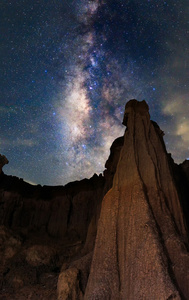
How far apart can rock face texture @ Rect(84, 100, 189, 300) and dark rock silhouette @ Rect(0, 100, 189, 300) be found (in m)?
0.03

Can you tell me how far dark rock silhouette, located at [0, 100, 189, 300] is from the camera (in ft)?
21.8

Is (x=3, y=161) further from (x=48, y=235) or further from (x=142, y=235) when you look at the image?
(x=142, y=235)

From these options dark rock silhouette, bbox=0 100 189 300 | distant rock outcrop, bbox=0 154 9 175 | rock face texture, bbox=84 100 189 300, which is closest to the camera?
rock face texture, bbox=84 100 189 300

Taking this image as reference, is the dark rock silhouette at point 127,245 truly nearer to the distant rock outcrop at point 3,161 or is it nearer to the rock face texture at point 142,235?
the rock face texture at point 142,235

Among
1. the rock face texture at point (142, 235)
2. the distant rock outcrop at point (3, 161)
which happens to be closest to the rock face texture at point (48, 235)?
the distant rock outcrop at point (3, 161)

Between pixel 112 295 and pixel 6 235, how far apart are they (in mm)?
12785

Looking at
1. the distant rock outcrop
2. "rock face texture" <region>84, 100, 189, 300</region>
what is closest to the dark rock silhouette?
"rock face texture" <region>84, 100, 189, 300</region>

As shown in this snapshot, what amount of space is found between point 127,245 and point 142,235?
78cm

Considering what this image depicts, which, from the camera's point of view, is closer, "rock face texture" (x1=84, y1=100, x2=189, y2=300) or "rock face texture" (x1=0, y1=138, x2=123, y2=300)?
"rock face texture" (x1=84, y1=100, x2=189, y2=300)

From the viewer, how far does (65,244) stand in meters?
17.8

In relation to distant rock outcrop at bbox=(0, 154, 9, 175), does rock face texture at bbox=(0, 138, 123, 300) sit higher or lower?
lower

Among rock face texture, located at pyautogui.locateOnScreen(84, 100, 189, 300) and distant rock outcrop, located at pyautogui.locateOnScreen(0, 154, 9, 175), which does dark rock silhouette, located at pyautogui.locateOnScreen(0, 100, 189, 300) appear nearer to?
rock face texture, located at pyautogui.locateOnScreen(84, 100, 189, 300)

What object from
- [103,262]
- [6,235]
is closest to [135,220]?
[103,262]

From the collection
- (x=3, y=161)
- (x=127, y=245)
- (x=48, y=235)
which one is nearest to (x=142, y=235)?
(x=127, y=245)
